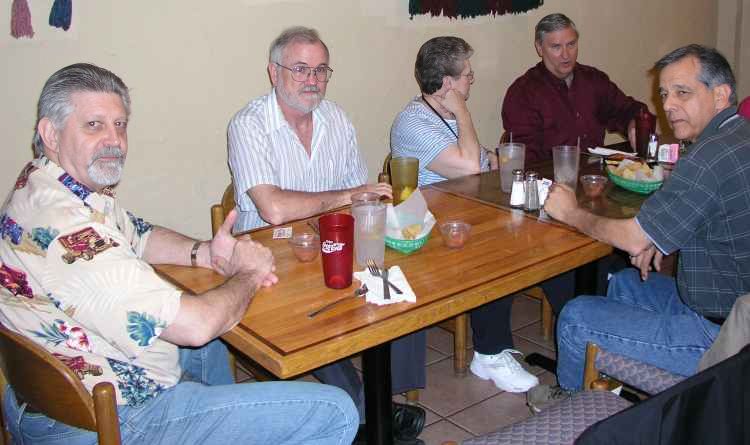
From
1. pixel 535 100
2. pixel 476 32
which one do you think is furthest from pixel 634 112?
pixel 476 32

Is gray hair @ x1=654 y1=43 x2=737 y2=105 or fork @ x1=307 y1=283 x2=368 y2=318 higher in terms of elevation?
gray hair @ x1=654 y1=43 x2=737 y2=105

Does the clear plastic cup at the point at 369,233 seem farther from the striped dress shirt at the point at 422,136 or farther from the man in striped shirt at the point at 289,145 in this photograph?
the striped dress shirt at the point at 422,136

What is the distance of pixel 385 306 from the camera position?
1.72m

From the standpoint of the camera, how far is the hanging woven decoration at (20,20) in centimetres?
257

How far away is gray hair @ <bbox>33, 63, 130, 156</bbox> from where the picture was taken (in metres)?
1.69

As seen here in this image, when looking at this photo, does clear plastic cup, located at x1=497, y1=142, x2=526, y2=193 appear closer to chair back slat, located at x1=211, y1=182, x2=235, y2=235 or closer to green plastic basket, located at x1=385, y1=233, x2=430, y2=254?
green plastic basket, located at x1=385, y1=233, x2=430, y2=254

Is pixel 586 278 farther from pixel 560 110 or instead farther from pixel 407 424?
pixel 560 110

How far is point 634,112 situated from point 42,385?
314cm

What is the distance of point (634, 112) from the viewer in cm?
377

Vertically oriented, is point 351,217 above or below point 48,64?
below

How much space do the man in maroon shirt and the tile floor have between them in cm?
94

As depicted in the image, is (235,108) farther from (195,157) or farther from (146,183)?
(146,183)

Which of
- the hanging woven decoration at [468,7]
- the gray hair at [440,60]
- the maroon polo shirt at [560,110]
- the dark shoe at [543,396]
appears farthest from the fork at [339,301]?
the hanging woven decoration at [468,7]

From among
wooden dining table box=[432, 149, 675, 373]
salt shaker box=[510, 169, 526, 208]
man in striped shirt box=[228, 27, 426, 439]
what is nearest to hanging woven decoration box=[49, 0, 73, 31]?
man in striped shirt box=[228, 27, 426, 439]
